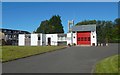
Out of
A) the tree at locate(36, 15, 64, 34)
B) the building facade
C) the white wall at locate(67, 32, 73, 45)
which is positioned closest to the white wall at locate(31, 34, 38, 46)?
the building facade

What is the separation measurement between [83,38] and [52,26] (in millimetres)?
52004

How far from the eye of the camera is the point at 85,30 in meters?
73.6

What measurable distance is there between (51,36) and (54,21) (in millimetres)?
51118

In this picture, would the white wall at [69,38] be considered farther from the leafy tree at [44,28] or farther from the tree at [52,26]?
the leafy tree at [44,28]

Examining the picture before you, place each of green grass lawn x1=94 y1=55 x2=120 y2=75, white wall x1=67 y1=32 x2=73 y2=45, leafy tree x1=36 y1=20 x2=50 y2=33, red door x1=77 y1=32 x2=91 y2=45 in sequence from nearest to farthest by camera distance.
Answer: green grass lawn x1=94 y1=55 x2=120 y2=75
red door x1=77 y1=32 x2=91 y2=45
white wall x1=67 y1=32 x2=73 y2=45
leafy tree x1=36 y1=20 x2=50 y2=33

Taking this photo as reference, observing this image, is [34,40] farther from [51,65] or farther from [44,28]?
[51,65]

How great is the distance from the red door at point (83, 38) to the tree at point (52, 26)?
146 feet

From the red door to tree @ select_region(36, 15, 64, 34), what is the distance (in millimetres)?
44547

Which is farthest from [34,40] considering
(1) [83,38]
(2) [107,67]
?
(2) [107,67]

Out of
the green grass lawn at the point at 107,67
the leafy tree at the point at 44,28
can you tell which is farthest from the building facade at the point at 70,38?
the green grass lawn at the point at 107,67

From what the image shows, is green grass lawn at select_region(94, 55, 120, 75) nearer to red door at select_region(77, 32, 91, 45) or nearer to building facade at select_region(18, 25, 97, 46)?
building facade at select_region(18, 25, 97, 46)

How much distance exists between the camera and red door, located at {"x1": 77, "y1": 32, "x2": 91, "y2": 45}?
71.0m

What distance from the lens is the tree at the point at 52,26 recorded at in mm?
119750

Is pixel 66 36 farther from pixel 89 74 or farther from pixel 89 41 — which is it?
pixel 89 74
